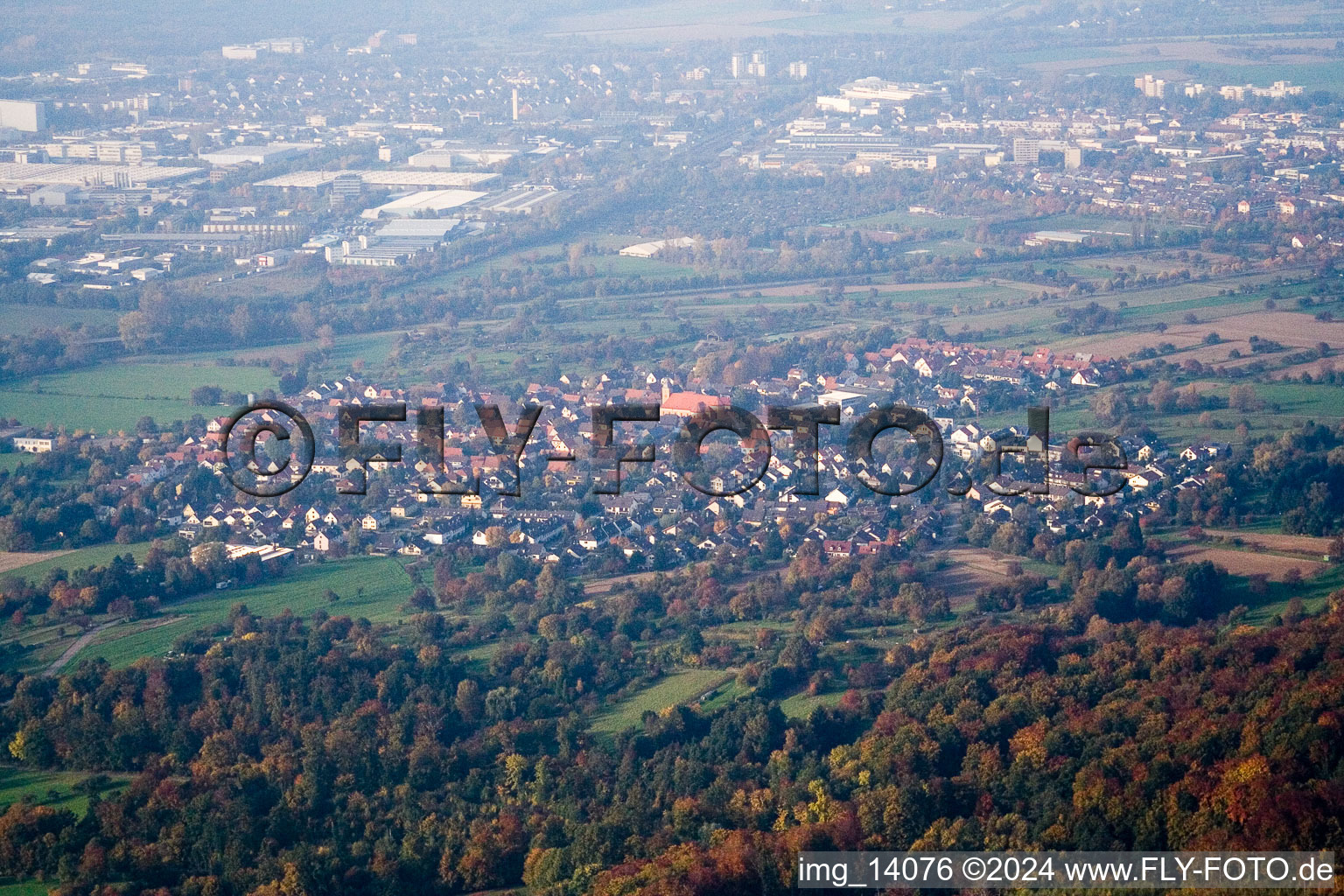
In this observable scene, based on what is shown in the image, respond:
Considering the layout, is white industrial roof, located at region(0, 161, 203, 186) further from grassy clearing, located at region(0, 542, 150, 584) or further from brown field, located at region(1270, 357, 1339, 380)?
brown field, located at region(1270, 357, 1339, 380)

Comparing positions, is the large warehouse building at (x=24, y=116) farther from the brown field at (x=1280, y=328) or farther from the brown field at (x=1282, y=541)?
the brown field at (x=1282, y=541)

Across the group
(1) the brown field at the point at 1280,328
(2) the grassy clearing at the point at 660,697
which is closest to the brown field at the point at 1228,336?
(1) the brown field at the point at 1280,328

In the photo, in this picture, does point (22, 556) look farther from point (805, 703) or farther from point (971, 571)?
point (971, 571)

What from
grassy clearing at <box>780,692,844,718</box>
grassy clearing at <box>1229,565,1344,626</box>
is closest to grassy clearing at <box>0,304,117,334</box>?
grassy clearing at <box>780,692,844,718</box>

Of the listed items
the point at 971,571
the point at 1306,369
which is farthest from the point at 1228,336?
the point at 971,571

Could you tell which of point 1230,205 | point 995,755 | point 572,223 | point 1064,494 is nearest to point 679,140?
point 572,223

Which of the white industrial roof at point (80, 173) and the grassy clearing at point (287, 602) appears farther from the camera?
the white industrial roof at point (80, 173)
